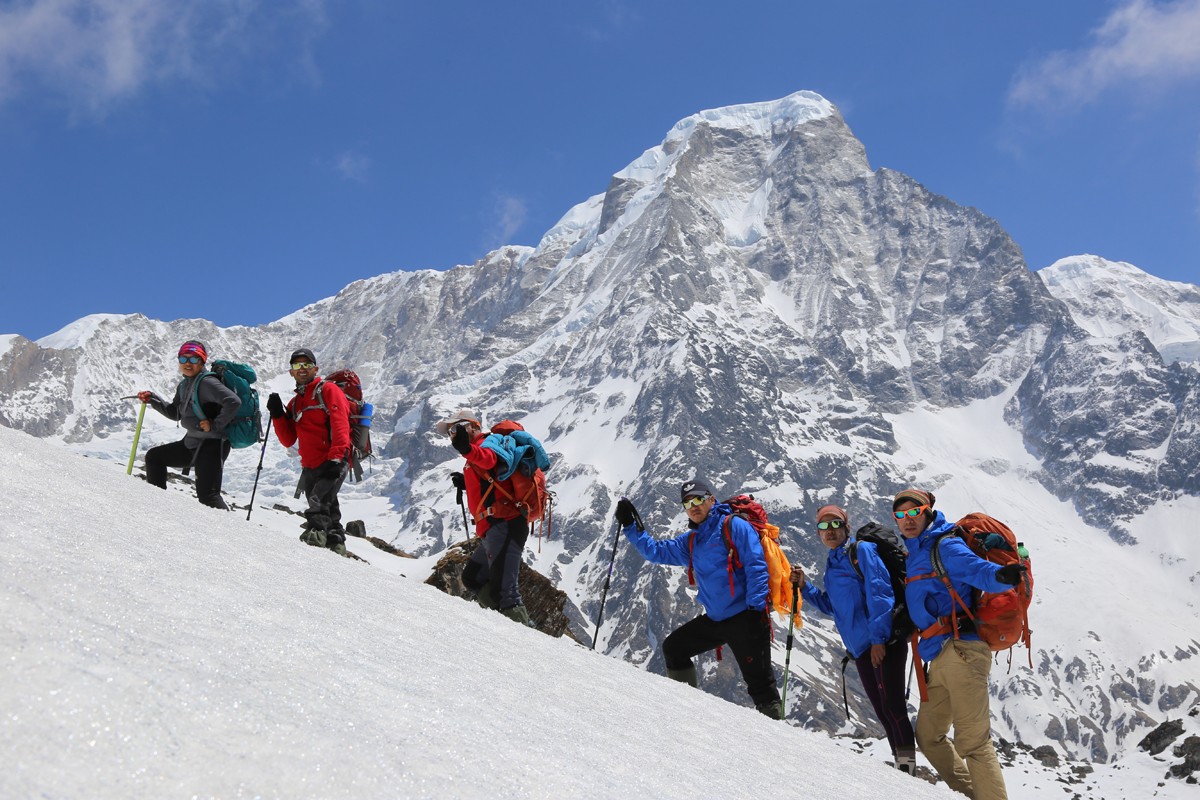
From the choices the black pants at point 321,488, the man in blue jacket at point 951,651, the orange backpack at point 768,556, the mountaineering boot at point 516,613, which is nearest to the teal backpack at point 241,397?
the black pants at point 321,488

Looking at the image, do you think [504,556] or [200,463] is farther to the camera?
[200,463]

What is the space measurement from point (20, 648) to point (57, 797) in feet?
2.17

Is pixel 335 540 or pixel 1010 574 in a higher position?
pixel 1010 574

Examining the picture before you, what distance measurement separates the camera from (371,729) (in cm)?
280

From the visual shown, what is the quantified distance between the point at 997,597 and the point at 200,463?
7526mm

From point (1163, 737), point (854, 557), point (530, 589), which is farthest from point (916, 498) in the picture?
point (1163, 737)

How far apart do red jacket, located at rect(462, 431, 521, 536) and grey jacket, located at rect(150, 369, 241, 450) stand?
2474mm

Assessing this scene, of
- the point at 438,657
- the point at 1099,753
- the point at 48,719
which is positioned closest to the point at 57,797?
the point at 48,719

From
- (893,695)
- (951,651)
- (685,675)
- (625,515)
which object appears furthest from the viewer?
(625,515)

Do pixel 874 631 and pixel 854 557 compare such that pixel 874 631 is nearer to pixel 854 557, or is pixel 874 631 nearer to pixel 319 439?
pixel 854 557

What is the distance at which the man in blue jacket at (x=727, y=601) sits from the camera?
8625 mm

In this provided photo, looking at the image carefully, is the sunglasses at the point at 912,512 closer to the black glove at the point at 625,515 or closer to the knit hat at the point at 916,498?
the knit hat at the point at 916,498

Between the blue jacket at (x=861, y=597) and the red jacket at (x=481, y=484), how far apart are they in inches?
124

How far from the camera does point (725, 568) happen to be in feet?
29.2
